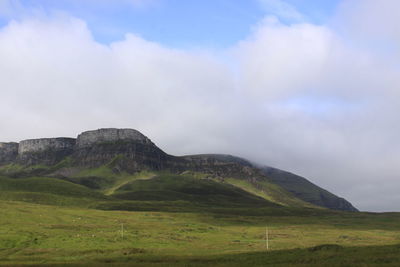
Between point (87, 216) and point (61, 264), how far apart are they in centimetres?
12165

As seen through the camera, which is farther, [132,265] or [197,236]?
[197,236]

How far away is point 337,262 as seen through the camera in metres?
70.3

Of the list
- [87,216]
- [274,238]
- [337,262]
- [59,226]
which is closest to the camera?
[337,262]

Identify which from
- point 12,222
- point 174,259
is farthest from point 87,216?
point 174,259

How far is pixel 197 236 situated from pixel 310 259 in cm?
6174

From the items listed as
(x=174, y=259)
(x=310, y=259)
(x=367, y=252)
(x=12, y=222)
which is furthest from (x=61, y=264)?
(x=12, y=222)

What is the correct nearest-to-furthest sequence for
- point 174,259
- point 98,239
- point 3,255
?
point 174,259 → point 3,255 → point 98,239

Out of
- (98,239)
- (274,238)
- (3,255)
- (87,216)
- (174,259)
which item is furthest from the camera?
(87,216)

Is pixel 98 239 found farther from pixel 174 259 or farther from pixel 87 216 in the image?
pixel 87 216

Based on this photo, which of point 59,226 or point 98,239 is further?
point 59,226

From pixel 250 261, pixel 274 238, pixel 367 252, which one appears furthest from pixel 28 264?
pixel 274 238

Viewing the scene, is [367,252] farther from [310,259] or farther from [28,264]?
[28,264]

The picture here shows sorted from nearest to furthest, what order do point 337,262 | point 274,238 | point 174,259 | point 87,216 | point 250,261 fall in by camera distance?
1. point 337,262
2. point 250,261
3. point 174,259
4. point 274,238
5. point 87,216

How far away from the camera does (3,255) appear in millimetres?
89250
